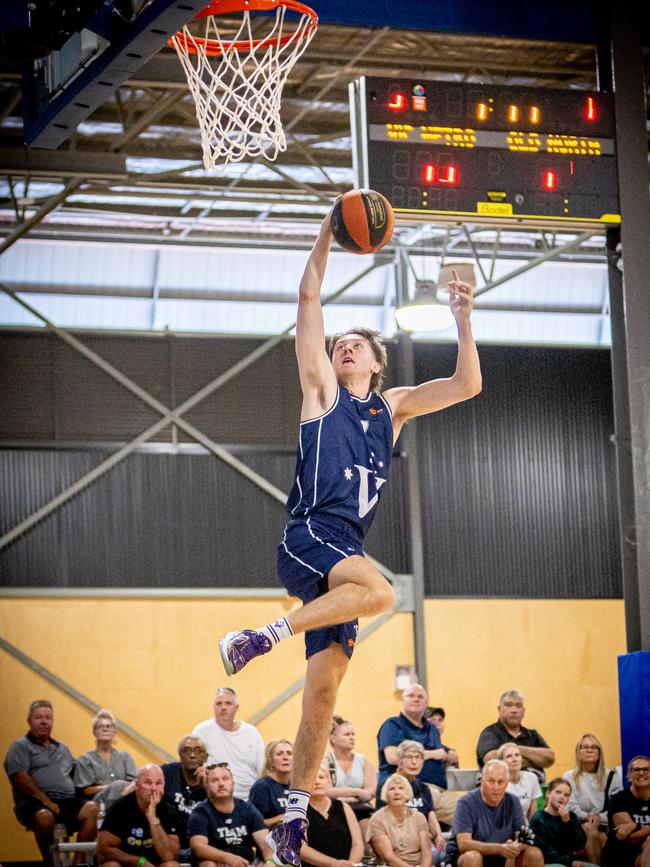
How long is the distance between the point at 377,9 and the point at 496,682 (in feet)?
33.6

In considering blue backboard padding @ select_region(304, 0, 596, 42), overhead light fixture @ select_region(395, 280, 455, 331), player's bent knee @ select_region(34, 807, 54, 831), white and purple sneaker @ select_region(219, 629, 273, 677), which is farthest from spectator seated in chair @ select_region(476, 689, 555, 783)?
white and purple sneaker @ select_region(219, 629, 273, 677)

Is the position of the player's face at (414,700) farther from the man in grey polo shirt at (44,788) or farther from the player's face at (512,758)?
the man in grey polo shirt at (44,788)

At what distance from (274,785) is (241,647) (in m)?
5.52

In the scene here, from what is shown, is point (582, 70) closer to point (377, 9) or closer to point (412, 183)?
point (377, 9)

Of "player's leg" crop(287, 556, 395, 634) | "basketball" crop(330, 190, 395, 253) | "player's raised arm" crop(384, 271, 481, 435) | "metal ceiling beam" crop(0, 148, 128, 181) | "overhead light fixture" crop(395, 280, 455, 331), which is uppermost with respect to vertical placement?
"metal ceiling beam" crop(0, 148, 128, 181)

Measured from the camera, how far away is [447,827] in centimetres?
1198

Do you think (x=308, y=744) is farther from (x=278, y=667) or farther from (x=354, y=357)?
(x=278, y=667)

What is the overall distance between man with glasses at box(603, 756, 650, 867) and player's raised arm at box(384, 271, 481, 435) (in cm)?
530

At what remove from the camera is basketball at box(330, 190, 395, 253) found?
621cm

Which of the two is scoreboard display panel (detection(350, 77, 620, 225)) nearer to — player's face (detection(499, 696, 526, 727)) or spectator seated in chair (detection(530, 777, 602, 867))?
player's face (detection(499, 696, 526, 727))

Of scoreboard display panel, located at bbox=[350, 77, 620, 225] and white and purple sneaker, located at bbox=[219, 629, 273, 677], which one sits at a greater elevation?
scoreboard display panel, located at bbox=[350, 77, 620, 225]

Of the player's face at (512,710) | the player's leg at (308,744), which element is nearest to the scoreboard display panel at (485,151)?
the player's face at (512,710)

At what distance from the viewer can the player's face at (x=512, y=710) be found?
12.4 m

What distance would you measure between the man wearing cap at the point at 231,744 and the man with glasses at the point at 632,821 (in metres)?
3.44
